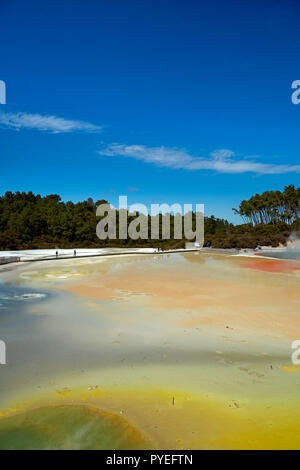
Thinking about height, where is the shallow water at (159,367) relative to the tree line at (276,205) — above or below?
below

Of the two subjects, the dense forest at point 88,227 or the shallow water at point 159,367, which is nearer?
the shallow water at point 159,367

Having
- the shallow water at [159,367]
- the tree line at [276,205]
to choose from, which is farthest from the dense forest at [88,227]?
the shallow water at [159,367]

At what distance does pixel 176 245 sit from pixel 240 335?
34397 millimetres

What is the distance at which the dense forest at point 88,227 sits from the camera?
3872 centimetres

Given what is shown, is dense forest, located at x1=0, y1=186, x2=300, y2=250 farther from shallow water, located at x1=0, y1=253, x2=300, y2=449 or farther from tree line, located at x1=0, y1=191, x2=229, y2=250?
shallow water, located at x1=0, y1=253, x2=300, y2=449

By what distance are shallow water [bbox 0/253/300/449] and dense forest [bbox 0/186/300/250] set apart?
2951 cm

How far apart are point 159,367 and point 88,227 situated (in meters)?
39.2

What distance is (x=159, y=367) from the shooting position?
545 cm

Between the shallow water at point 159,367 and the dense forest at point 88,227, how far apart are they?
2951 cm

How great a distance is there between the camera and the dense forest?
38.7 meters

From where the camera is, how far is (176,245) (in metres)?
41.2

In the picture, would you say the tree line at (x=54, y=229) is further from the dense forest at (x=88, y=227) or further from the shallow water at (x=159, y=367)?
the shallow water at (x=159, y=367)

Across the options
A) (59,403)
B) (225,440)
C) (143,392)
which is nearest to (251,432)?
(225,440)

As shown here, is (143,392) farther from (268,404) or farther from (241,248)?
(241,248)
